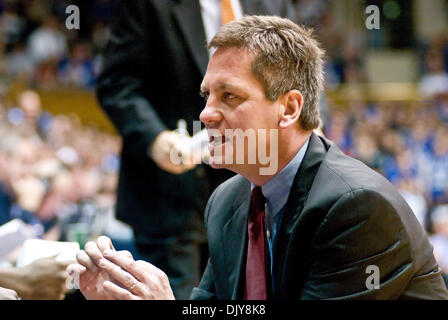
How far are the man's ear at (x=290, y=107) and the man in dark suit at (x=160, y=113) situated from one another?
434 millimetres

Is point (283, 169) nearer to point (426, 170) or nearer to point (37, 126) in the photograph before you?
point (426, 170)

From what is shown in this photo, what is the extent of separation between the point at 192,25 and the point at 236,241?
57 centimetres

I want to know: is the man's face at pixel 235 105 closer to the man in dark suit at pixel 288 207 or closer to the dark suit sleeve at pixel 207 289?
the man in dark suit at pixel 288 207

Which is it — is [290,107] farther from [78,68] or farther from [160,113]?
[78,68]

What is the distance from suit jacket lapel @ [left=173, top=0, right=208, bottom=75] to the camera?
1.47 m

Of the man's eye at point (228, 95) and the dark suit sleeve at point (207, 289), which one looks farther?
the dark suit sleeve at point (207, 289)

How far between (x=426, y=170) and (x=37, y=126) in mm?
2969

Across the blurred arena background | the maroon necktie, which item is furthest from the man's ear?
the blurred arena background

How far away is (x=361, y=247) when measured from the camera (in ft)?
3.22

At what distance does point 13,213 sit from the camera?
92.7 inches

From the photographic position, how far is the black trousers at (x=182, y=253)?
1.57 m

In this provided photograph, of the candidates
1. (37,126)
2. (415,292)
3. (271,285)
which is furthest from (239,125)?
(37,126)

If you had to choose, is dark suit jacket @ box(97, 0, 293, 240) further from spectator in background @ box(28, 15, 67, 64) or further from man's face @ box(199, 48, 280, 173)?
spectator in background @ box(28, 15, 67, 64)

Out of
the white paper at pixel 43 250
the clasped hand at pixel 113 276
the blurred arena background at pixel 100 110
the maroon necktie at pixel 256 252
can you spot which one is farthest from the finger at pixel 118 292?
the blurred arena background at pixel 100 110
